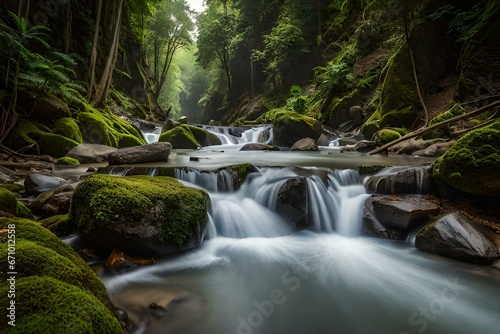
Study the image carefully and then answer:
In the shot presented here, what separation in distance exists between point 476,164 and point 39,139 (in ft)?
32.1

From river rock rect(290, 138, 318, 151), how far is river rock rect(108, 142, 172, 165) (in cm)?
576

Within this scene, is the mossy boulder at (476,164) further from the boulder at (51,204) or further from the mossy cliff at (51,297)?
the boulder at (51,204)

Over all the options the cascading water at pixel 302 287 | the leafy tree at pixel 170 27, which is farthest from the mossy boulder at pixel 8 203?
the leafy tree at pixel 170 27

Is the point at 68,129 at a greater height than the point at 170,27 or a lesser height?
lesser

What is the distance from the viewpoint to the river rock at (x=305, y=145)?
37.0ft

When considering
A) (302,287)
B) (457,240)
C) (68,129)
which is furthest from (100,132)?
(457,240)

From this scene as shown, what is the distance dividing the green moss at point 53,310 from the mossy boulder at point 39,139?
7.57 m

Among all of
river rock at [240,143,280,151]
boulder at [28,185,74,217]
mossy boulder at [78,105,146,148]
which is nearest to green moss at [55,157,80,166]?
mossy boulder at [78,105,146,148]

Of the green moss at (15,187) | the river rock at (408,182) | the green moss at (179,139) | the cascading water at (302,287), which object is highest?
the green moss at (179,139)

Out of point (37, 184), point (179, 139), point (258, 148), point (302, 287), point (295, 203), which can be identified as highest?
point (179, 139)

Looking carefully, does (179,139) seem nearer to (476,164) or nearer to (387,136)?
(387,136)

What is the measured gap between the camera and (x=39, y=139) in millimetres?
7617

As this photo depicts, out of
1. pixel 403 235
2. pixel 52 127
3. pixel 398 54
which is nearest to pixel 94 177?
pixel 403 235

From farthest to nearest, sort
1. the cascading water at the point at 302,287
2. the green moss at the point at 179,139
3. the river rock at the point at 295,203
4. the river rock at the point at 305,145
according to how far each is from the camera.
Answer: the green moss at the point at 179,139, the river rock at the point at 305,145, the river rock at the point at 295,203, the cascading water at the point at 302,287
